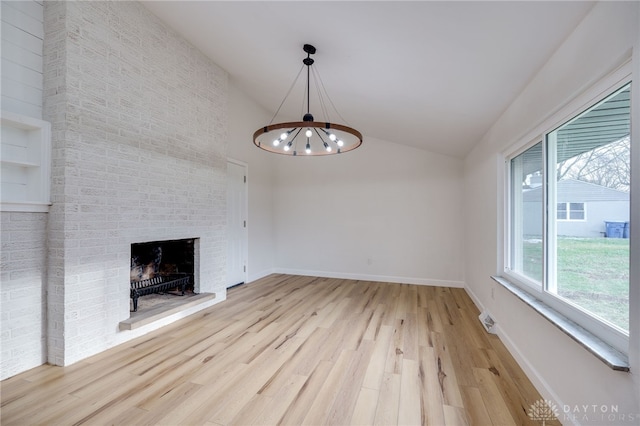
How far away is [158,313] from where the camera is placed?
2.97 meters

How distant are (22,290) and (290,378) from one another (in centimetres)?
222

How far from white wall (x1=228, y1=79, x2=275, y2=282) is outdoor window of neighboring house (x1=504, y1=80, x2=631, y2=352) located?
406 centimetres

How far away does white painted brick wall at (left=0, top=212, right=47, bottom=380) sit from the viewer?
212cm

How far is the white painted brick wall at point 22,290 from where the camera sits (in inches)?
83.6

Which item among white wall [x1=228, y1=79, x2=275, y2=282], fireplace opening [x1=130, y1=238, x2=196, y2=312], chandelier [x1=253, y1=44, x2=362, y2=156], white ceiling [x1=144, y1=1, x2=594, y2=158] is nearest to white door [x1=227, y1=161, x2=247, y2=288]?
white wall [x1=228, y1=79, x2=275, y2=282]

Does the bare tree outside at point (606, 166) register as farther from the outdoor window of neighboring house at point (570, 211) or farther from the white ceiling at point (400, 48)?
the white ceiling at point (400, 48)

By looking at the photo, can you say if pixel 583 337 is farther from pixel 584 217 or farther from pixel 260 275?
pixel 260 275

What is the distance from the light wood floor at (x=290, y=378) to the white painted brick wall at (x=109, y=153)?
484 millimetres

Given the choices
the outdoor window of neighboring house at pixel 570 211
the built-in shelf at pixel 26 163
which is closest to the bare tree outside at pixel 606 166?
the outdoor window of neighboring house at pixel 570 211

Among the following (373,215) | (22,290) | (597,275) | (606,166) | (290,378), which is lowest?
(290,378)

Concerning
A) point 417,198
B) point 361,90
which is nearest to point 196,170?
point 361,90

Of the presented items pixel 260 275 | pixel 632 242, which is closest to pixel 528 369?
pixel 632 242

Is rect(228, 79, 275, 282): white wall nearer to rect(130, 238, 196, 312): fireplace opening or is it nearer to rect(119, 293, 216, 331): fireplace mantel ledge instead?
rect(130, 238, 196, 312): fireplace opening

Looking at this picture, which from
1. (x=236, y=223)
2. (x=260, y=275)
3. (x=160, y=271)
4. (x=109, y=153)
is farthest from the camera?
(x=260, y=275)
